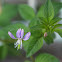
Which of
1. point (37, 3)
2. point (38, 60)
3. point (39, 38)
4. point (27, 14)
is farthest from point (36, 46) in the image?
point (37, 3)

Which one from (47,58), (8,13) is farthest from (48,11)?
(8,13)

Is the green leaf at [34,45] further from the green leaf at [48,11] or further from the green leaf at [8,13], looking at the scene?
the green leaf at [8,13]

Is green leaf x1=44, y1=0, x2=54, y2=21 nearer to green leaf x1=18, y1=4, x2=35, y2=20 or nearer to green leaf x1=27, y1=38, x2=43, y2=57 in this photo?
green leaf x1=27, y1=38, x2=43, y2=57

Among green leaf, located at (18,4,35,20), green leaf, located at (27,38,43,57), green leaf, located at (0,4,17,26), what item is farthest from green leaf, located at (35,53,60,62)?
green leaf, located at (0,4,17,26)

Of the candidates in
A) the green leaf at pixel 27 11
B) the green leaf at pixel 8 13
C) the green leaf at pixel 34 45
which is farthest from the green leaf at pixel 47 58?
the green leaf at pixel 8 13

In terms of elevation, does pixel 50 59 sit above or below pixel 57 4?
below

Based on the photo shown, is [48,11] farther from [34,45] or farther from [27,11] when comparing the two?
[27,11]

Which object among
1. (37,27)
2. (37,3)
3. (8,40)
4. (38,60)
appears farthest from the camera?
(37,3)

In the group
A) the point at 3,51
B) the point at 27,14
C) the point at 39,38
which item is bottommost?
the point at 3,51

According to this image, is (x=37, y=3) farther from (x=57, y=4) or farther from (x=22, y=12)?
(x=57, y=4)
